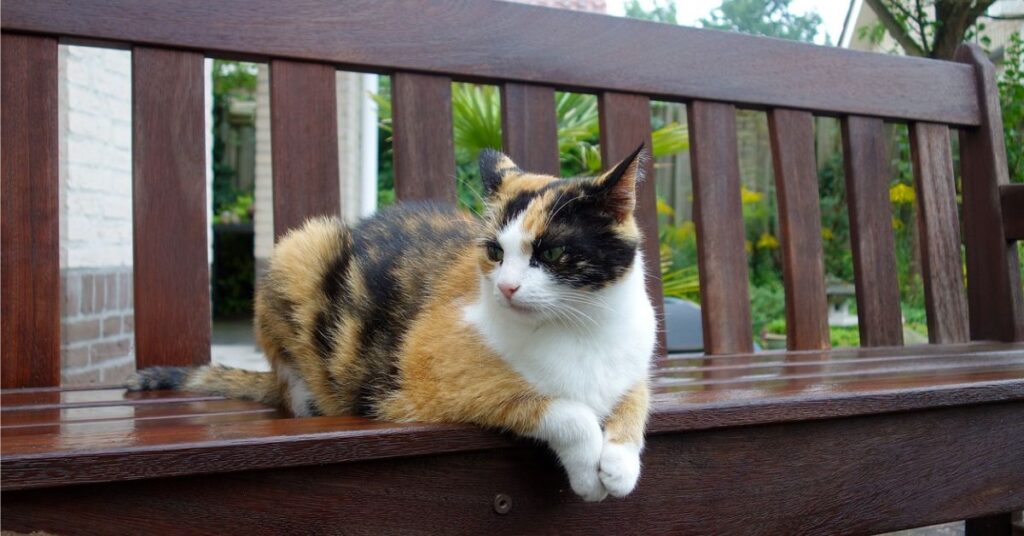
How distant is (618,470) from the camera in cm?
108

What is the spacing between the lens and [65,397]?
1.47 meters

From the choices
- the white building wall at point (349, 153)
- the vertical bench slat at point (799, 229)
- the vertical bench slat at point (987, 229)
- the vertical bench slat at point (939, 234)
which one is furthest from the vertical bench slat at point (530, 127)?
the white building wall at point (349, 153)

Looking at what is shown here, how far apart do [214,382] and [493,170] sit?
0.67 meters

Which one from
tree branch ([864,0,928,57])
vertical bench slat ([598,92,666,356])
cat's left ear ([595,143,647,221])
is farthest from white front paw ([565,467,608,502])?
tree branch ([864,0,928,57])

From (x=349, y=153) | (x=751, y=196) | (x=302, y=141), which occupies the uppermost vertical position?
(x=349, y=153)

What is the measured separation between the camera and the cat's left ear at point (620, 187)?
3.68 feet

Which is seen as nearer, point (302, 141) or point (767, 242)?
point (302, 141)

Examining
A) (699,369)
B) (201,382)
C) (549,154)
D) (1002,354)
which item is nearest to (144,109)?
(201,382)

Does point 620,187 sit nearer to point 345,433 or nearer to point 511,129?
point 345,433

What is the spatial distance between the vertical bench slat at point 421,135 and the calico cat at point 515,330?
480 mm

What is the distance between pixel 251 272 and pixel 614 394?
31.6ft

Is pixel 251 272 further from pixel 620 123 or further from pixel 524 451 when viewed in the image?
pixel 524 451

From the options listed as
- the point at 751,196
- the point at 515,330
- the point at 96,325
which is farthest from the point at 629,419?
the point at 751,196

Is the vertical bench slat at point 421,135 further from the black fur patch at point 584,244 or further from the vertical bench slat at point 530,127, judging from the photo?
the black fur patch at point 584,244
